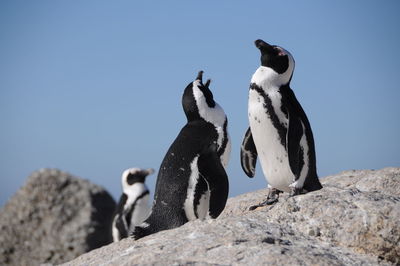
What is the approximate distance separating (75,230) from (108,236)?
757mm

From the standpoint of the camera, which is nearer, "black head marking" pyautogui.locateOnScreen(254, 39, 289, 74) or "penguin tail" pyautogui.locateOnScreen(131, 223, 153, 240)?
"penguin tail" pyautogui.locateOnScreen(131, 223, 153, 240)

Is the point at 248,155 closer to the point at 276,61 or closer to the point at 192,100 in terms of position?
the point at 192,100

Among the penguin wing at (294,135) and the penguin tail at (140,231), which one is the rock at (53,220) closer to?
the penguin tail at (140,231)

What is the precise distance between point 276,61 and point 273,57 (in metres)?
0.05

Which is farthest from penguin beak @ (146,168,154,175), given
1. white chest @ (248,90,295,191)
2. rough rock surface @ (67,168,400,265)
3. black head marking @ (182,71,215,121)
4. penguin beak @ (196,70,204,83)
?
rough rock surface @ (67,168,400,265)

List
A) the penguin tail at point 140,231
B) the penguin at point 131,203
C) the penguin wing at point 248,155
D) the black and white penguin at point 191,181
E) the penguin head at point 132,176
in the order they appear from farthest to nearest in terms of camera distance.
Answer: the penguin head at point 132,176 < the penguin at point 131,203 < the penguin wing at point 248,155 < the black and white penguin at point 191,181 < the penguin tail at point 140,231

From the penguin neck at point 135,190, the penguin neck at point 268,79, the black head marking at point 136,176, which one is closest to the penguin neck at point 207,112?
the penguin neck at point 268,79

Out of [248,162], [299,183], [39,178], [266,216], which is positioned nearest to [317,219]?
[266,216]

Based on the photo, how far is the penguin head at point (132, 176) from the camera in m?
11.2

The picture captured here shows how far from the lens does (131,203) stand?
10.8m

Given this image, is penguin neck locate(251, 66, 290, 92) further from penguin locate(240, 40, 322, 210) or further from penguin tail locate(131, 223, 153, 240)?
penguin tail locate(131, 223, 153, 240)

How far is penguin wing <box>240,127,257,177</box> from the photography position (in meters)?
6.10

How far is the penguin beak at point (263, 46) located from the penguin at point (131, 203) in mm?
5776

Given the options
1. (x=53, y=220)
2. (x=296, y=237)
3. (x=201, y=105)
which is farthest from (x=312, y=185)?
(x=53, y=220)
